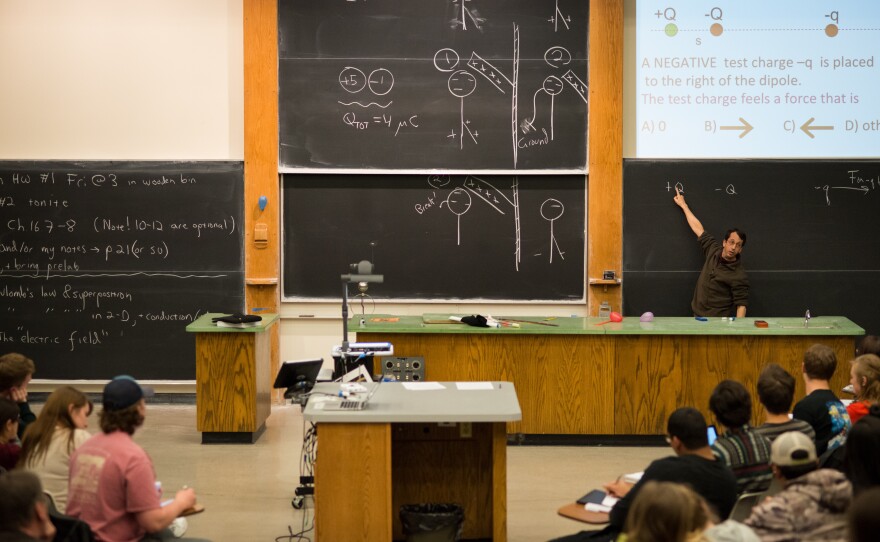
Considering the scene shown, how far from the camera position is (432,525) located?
17.2ft

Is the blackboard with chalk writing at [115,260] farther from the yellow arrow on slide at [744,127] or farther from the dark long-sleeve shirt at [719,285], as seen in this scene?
the yellow arrow on slide at [744,127]

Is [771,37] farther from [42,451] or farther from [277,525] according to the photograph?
[42,451]

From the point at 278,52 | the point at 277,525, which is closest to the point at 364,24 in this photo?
the point at 278,52

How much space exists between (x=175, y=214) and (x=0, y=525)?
618cm

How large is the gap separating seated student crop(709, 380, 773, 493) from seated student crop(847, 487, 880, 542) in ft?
5.11

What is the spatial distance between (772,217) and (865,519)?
264 inches

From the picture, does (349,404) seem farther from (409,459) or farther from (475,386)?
(475,386)

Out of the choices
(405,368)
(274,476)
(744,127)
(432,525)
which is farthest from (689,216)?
(432,525)

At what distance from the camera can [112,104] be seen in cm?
922

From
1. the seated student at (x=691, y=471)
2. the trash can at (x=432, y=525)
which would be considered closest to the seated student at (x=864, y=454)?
the seated student at (x=691, y=471)

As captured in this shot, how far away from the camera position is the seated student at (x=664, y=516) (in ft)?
10.2

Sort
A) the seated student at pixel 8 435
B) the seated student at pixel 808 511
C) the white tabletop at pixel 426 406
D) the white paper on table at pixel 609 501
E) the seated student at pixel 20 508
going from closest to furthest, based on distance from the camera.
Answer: the seated student at pixel 20 508, the seated student at pixel 808 511, the white paper on table at pixel 609 501, the seated student at pixel 8 435, the white tabletop at pixel 426 406

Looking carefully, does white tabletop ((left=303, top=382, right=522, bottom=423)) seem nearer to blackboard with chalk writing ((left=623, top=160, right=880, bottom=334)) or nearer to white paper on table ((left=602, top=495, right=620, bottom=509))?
white paper on table ((left=602, top=495, right=620, bottom=509))

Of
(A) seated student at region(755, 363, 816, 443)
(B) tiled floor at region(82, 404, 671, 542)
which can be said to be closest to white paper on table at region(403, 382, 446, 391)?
(B) tiled floor at region(82, 404, 671, 542)
